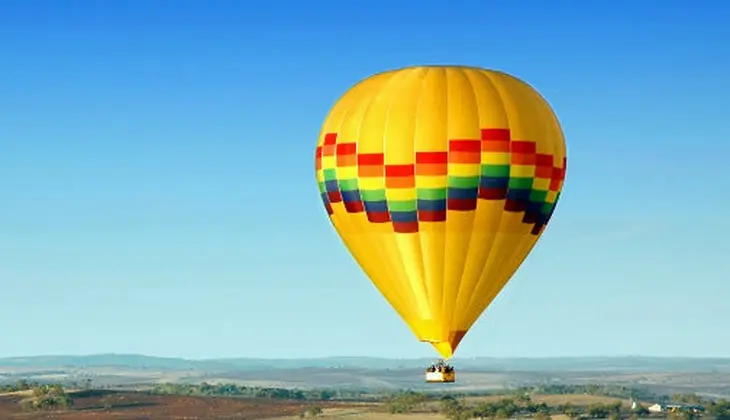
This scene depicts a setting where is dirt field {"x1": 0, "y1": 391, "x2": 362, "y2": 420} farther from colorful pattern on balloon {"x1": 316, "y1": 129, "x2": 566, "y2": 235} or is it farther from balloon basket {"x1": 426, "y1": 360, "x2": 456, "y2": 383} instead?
balloon basket {"x1": 426, "y1": 360, "x2": 456, "y2": 383}

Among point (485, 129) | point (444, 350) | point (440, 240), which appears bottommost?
point (444, 350)

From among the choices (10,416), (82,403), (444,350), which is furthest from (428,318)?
(82,403)

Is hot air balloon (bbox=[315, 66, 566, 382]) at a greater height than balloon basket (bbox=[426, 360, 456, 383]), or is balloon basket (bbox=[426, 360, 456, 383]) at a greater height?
hot air balloon (bbox=[315, 66, 566, 382])

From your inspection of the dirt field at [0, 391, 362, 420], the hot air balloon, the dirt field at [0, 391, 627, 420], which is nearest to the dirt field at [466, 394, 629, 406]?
the dirt field at [0, 391, 627, 420]

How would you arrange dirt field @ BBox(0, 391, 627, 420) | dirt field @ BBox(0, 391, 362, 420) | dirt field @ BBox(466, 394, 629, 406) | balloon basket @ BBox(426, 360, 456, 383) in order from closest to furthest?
1. balloon basket @ BBox(426, 360, 456, 383)
2. dirt field @ BBox(0, 391, 627, 420)
3. dirt field @ BBox(0, 391, 362, 420)
4. dirt field @ BBox(466, 394, 629, 406)

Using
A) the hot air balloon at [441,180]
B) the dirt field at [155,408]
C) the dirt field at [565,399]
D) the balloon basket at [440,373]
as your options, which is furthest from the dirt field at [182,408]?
the balloon basket at [440,373]

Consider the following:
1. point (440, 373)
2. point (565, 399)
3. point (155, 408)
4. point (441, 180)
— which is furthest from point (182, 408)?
point (440, 373)

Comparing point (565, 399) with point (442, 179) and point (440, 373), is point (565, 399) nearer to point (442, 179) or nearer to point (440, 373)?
point (442, 179)

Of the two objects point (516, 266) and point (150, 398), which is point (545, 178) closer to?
point (516, 266)
